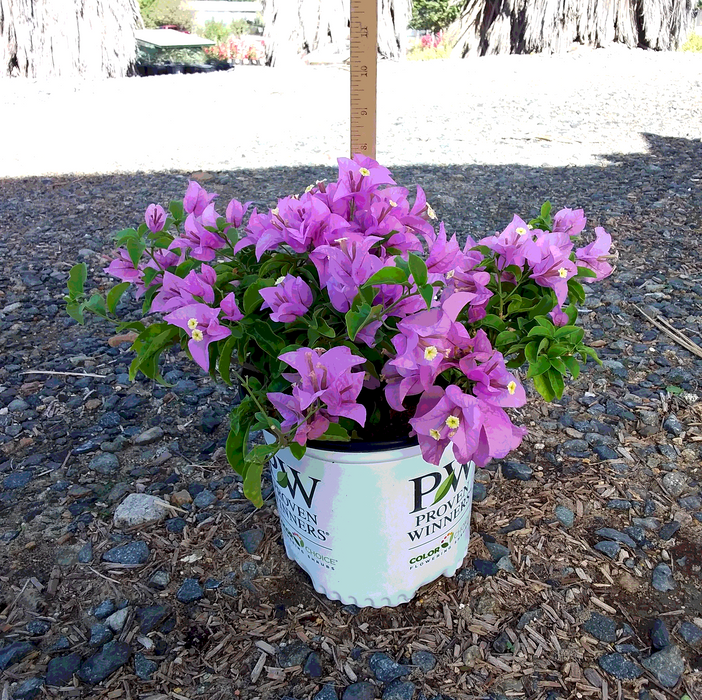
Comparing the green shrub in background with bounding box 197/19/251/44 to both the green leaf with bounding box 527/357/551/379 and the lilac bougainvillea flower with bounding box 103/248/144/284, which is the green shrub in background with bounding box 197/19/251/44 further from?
the green leaf with bounding box 527/357/551/379

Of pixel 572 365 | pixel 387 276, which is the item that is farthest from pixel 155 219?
pixel 572 365

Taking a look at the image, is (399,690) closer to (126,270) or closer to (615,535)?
(615,535)

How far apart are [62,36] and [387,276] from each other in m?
8.48

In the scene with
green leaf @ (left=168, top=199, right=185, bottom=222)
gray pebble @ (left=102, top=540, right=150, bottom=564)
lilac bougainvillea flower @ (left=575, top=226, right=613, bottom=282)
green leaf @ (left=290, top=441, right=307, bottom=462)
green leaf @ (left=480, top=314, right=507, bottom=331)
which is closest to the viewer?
green leaf @ (left=290, top=441, right=307, bottom=462)

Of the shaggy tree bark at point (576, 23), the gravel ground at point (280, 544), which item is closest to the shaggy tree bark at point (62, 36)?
the shaggy tree bark at point (576, 23)

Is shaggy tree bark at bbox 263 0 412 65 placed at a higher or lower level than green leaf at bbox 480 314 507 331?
higher

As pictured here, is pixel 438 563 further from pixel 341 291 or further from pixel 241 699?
pixel 341 291

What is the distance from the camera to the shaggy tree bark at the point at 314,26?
28.2 ft

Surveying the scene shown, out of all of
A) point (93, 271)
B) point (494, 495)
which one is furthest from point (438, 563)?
point (93, 271)

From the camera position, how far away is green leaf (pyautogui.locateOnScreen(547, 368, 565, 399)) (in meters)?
1.01

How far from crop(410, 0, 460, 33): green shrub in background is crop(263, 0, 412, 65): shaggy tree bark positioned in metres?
15.8

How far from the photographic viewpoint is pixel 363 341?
1.00m

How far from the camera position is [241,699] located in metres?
1.23

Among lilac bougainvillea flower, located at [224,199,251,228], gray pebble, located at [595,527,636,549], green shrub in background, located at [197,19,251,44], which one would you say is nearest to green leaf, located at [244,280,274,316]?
lilac bougainvillea flower, located at [224,199,251,228]
